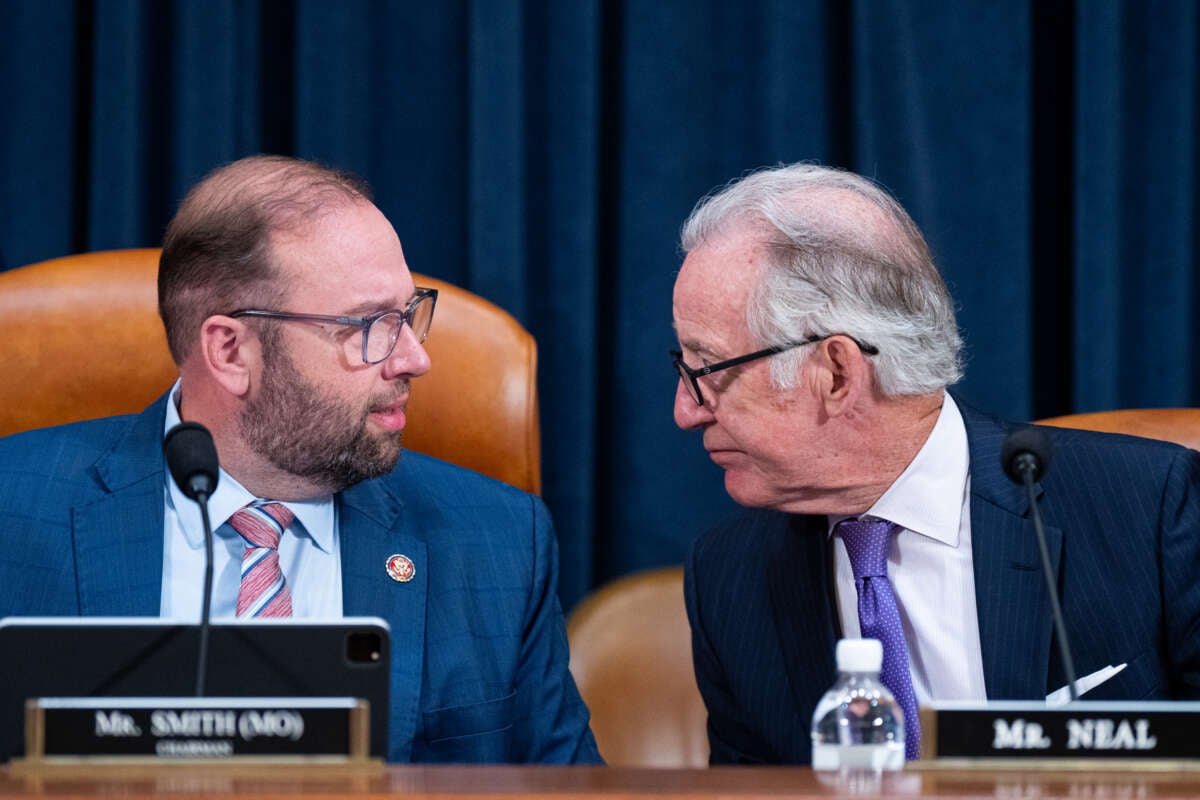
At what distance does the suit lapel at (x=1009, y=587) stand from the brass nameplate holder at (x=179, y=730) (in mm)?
969

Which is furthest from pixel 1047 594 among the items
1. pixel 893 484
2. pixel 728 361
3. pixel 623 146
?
pixel 623 146

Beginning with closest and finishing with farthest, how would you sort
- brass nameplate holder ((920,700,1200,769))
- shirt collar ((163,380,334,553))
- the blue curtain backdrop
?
brass nameplate holder ((920,700,1200,769))
shirt collar ((163,380,334,553))
the blue curtain backdrop

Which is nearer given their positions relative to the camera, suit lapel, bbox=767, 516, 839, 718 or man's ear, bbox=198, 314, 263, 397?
suit lapel, bbox=767, 516, 839, 718

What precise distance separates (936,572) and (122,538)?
3.80ft

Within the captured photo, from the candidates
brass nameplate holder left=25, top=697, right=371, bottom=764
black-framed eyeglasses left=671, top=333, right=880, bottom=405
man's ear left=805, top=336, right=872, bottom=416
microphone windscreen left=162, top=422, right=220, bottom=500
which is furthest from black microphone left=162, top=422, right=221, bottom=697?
man's ear left=805, top=336, right=872, bottom=416

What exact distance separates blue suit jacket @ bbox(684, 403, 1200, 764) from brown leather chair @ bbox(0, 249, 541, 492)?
1.81 ft

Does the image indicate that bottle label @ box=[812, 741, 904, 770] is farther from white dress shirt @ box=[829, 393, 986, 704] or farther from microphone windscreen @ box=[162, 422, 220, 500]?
microphone windscreen @ box=[162, 422, 220, 500]

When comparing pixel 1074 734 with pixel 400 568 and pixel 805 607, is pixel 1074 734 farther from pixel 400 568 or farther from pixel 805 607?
pixel 400 568

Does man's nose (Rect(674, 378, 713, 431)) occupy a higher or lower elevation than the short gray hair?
lower

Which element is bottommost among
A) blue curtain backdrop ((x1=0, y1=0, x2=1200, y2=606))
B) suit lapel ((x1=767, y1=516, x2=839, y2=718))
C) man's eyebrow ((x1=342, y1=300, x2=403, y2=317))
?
suit lapel ((x1=767, y1=516, x2=839, y2=718))

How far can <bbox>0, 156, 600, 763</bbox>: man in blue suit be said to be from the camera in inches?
83.6

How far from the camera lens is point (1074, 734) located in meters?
1.33

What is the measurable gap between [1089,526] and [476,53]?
1.51 meters

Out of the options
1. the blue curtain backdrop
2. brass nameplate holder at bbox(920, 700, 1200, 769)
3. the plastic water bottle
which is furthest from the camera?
the blue curtain backdrop
